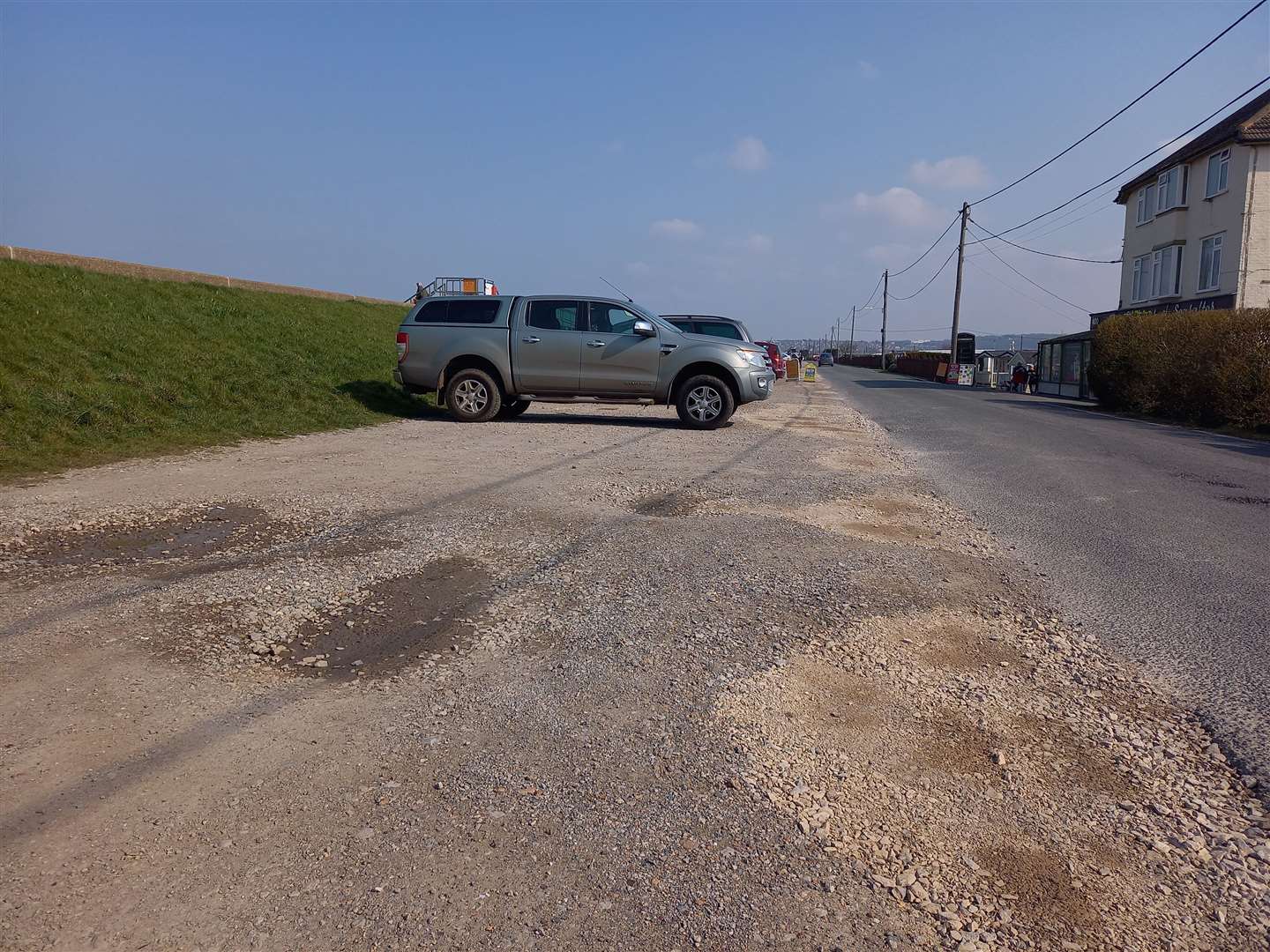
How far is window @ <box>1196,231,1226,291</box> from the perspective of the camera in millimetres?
33344

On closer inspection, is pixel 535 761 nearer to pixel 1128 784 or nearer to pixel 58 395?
pixel 1128 784

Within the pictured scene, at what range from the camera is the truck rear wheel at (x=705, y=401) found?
1437 cm

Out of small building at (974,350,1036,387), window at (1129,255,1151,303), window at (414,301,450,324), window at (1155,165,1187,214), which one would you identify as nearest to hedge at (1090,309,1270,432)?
window at (1155,165,1187,214)

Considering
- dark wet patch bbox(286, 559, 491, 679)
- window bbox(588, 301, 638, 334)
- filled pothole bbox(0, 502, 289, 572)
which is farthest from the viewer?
window bbox(588, 301, 638, 334)

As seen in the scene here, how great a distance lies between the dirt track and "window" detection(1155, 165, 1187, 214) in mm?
37365

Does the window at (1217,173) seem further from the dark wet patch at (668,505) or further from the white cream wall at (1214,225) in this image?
the dark wet patch at (668,505)

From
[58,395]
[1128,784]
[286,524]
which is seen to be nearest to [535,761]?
[1128,784]

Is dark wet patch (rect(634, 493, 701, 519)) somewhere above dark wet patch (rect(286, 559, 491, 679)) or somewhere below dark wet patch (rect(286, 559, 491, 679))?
above

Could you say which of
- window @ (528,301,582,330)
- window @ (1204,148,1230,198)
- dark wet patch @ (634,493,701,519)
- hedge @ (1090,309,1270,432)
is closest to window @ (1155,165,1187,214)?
window @ (1204,148,1230,198)

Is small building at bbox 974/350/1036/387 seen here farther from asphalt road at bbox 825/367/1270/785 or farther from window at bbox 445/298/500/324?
window at bbox 445/298/500/324

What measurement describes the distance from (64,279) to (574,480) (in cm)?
1138

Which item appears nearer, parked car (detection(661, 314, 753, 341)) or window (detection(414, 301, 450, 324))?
window (detection(414, 301, 450, 324))

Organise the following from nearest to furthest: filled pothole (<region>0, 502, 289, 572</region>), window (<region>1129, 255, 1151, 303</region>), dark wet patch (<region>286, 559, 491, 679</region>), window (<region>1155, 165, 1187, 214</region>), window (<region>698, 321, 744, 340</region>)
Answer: dark wet patch (<region>286, 559, 491, 679</region>) < filled pothole (<region>0, 502, 289, 572</region>) < window (<region>698, 321, 744, 340</region>) < window (<region>1155, 165, 1187, 214</region>) < window (<region>1129, 255, 1151, 303</region>)

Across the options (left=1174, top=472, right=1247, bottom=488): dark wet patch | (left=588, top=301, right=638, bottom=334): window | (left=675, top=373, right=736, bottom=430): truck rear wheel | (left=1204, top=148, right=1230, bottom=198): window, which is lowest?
(left=1174, top=472, right=1247, bottom=488): dark wet patch
